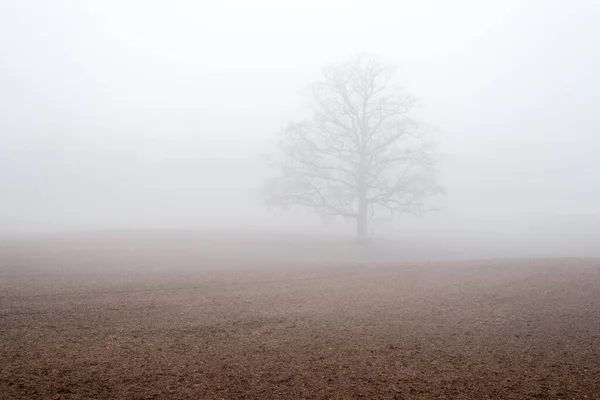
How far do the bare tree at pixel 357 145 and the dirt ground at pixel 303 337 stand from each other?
14.0m

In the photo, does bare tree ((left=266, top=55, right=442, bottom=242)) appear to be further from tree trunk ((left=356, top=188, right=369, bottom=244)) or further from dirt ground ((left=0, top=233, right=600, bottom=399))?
dirt ground ((left=0, top=233, right=600, bottom=399))

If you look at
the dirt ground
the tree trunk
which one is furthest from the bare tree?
the dirt ground

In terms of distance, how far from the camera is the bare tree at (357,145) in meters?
28.5

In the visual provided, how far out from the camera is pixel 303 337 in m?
8.40

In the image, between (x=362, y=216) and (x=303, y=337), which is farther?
(x=362, y=216)

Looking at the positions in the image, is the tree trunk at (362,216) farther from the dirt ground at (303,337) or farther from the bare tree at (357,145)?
the dirt ground at (303,337)

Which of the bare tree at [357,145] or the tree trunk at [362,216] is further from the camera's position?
the tree trunk at [362,216]

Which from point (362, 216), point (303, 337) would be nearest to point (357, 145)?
point (362, 216)

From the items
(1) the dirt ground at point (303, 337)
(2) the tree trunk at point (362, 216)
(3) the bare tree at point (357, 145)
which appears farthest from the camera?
(2) the tree trunk at point (362, 216)

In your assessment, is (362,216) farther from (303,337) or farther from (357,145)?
(303,337)

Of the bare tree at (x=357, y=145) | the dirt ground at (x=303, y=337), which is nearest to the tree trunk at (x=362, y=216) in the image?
the bare tree at (x=357, y=145)

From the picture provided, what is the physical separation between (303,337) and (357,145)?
2202 cm

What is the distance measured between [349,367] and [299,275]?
32.7ft

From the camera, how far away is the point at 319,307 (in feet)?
36.7
